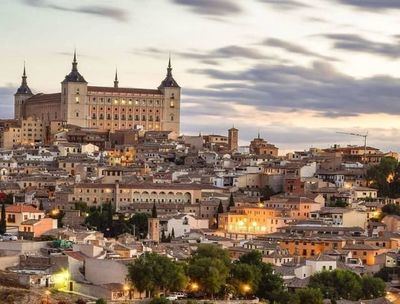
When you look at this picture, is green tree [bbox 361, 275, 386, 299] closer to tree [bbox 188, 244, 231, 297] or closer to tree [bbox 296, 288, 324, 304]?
tree [bbox 296, 288, 324, 304]

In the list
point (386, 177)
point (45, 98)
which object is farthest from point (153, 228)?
point (45, 98)

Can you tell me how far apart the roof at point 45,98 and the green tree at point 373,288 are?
175 ft

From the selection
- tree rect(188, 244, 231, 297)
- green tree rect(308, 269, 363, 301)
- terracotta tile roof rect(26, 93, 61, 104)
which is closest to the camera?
tree rect(188, 244, 231, 297)

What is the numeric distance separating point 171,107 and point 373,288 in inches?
2141

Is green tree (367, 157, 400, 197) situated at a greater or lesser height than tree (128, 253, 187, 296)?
greater

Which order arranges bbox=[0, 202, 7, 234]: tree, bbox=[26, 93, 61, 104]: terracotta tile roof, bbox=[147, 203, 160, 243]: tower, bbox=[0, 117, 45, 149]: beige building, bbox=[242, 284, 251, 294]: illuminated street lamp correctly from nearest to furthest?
bbox=[242, 284, 251, 294]: illuminated street lamp < bbox=[0, 202, 7, 234]: tree < bbox=[147, 203, 160, 243]: tower < bbox=[0, 117, 45, 149]: beige building < bbox=[26, 93, 61, 104]: terracotta tile roof

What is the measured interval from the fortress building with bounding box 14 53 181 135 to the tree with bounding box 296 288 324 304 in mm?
51513

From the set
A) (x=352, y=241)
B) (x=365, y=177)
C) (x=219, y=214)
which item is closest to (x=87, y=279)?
(x=352, y=241)

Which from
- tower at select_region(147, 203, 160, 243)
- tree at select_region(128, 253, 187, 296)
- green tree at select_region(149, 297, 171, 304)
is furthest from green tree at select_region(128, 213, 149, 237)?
green tree at select_region(149, 297, 171, 304)

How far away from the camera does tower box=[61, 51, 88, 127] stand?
3356 inches

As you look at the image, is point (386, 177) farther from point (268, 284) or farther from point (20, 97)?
point (20, 97)

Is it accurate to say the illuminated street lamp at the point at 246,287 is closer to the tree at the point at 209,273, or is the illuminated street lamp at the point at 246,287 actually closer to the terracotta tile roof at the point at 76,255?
the tree at the point at 209,273

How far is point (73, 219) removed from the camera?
47.3 meters

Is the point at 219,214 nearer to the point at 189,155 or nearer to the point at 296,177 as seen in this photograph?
the point at 296,177
